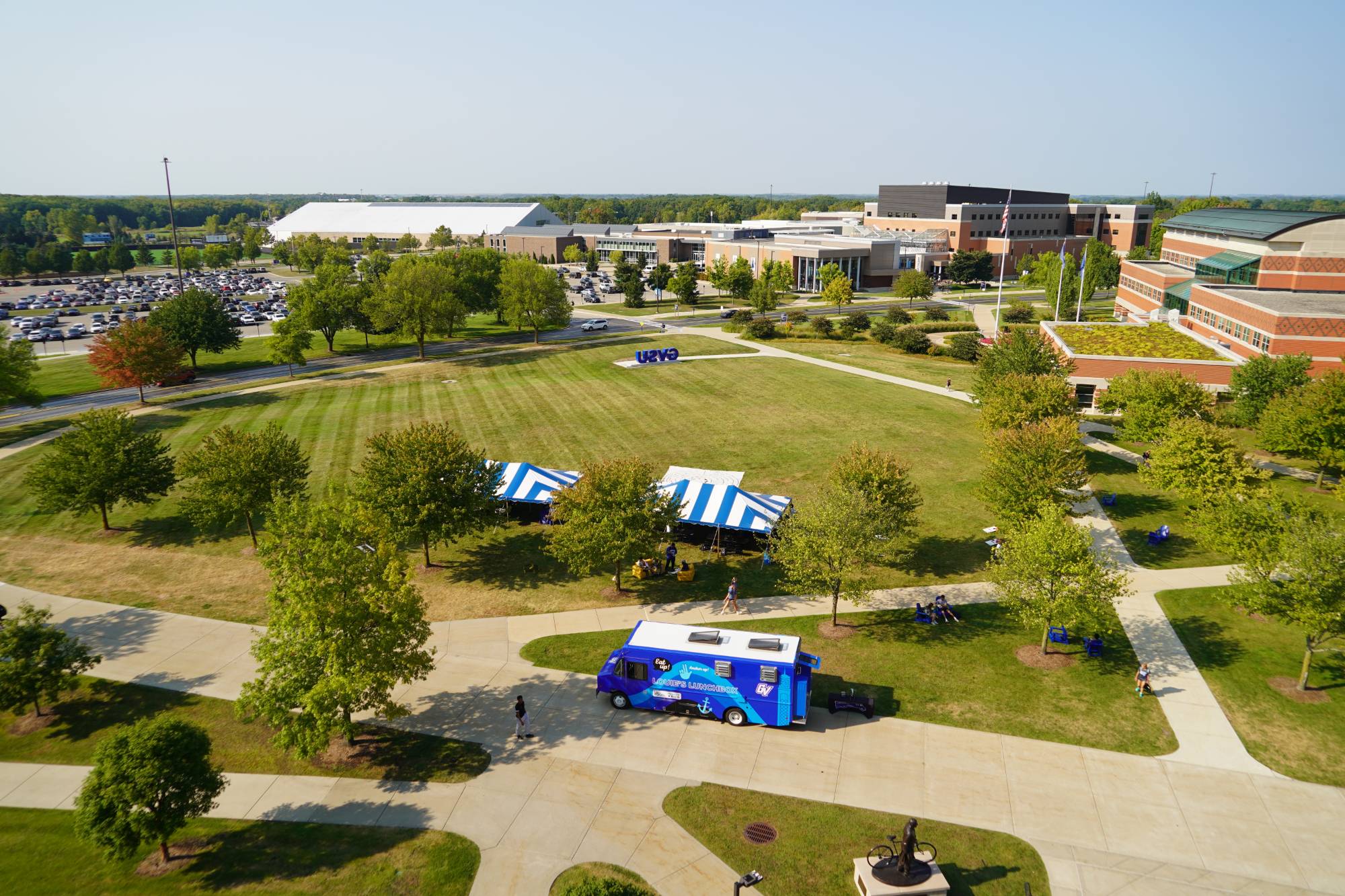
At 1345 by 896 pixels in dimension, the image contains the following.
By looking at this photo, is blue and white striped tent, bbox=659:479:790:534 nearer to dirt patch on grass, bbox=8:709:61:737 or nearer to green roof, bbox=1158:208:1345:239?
dirt patch on grass, bbox=8:709:61:737

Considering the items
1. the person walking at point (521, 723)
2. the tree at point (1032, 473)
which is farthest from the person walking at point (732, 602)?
the tree at point (1032, 473)

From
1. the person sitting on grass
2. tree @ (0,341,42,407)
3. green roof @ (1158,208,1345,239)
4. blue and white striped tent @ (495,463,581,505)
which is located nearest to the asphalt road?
tree @ (0,341,42,407)

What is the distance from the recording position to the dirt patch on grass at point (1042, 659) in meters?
25.1

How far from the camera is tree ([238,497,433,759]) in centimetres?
1912

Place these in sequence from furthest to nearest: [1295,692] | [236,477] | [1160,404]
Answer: [1160,404] < [236,477] < [1295,692]

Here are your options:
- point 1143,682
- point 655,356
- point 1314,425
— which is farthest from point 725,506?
point 655,356

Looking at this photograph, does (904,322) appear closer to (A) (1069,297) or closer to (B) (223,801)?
(A) (1069,297)

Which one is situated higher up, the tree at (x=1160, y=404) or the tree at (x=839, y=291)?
the tree at (x=839, y=291)

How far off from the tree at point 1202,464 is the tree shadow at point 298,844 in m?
32.0

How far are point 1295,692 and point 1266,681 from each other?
788mm

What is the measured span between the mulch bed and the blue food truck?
393 centimetres

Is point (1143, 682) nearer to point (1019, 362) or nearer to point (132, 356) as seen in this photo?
point (1019, 362)

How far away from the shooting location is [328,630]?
774 inches

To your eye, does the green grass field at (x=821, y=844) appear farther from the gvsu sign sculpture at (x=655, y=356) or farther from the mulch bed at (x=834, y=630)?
the gvsu sign sculpture at (x=655, y=356)
